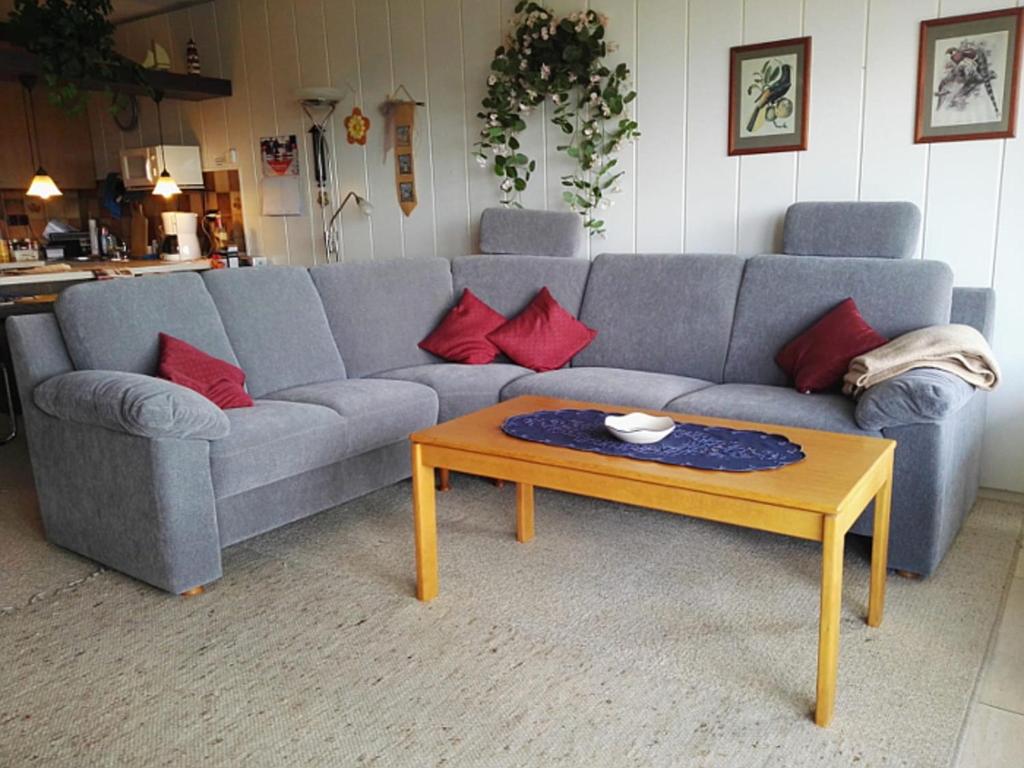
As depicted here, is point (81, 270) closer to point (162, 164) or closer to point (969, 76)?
point (162, 164)

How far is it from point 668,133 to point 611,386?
4.50 ft

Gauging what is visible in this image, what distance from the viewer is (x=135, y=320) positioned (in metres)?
2.92

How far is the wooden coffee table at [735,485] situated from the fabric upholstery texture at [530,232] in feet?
5.33

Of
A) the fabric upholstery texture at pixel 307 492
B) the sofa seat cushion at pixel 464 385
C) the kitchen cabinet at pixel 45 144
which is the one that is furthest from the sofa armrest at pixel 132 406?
the kitchen cabinet at pixel 45 144

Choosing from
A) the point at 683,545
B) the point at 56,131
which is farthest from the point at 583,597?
the point at 56,131

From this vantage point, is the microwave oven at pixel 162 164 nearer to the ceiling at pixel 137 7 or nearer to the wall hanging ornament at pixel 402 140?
the ceiling at pixel 137 7

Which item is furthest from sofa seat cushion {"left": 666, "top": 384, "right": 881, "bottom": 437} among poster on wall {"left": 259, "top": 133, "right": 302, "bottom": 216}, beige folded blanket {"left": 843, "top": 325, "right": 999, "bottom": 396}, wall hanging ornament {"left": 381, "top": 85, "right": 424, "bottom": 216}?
poster on wall {"left": 259, "top": 133, "right": 302, "bottom": 216}

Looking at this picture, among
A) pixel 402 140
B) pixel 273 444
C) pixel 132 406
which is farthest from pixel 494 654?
pixel 402 140

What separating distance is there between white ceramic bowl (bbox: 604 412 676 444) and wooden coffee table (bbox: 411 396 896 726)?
5.2 inches

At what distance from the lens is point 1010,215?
311 centimetres

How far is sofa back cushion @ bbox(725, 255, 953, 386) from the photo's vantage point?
3.00m

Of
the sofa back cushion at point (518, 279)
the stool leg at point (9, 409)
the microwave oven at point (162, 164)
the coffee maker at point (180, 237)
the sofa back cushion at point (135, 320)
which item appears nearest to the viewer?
the sofa back cushion at point (135, 320)

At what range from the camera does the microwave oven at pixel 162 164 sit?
5.70m

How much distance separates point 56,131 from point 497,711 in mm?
6317
